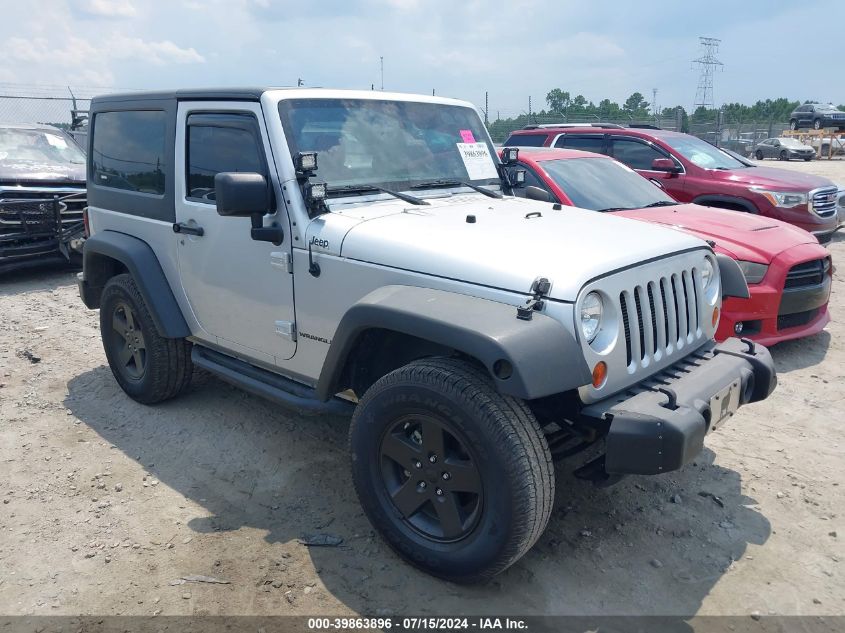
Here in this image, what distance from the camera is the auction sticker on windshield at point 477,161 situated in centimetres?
431

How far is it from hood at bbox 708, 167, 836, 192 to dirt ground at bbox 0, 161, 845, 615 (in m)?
3.86

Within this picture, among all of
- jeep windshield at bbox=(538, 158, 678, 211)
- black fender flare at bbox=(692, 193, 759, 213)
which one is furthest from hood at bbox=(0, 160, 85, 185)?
black fender flare at bbox=(692, 193, 759, 213)

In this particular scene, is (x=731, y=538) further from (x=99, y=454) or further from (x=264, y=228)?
(x=99, y=454)

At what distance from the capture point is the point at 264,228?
138 inches

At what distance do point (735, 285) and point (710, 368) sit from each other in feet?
2.57

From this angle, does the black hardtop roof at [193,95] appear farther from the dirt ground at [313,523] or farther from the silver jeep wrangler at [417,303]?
the dirt ground at [313,523]

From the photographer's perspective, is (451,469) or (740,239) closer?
(451,469)

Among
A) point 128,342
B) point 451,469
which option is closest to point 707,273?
point 451,469

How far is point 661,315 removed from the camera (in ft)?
10.2

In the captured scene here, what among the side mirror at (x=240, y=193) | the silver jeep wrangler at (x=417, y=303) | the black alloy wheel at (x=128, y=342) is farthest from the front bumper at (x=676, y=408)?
the black alloy wheel at (x=128, y=342)

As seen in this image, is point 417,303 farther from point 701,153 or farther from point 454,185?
point 701,153

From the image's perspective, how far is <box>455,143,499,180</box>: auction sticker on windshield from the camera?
14.1ft

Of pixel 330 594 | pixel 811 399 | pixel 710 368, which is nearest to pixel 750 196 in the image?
pixel 811 399

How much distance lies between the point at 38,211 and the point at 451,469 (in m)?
7.56
